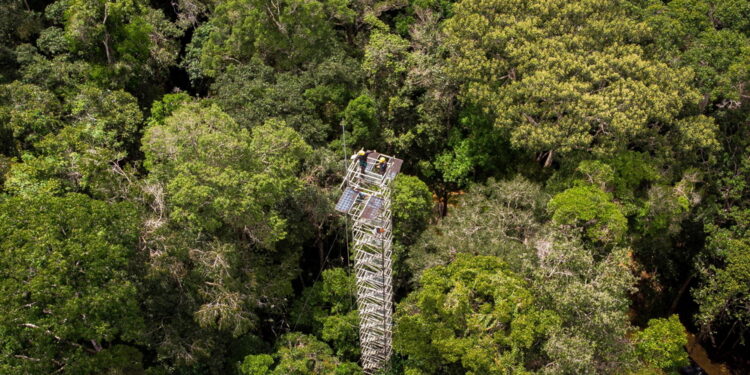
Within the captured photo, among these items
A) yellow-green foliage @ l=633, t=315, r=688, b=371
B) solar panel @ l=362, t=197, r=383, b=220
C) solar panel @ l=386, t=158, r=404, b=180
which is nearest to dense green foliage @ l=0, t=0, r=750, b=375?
yellow-green foliage @ l=633, t=315, r=688, b=371

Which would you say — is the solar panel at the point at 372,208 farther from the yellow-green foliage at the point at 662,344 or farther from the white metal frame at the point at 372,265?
the yellow-green foliage at the point at 662,344

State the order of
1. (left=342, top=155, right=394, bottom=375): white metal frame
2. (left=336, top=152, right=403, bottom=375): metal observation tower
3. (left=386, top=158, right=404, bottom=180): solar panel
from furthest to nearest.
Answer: (left=386, top=158, right=404, bottom=180): solar panel < (left=342, top=155, right=394, bottom=375): white metal frame < (left=336, top=152, right=403, bottom=375): metal observation tower

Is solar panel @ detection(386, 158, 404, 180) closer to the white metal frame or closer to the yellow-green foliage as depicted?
the white metal frame

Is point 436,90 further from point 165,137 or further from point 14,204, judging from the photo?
point 14,204

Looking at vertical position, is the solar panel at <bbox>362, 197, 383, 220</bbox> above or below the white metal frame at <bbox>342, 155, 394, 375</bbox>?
above

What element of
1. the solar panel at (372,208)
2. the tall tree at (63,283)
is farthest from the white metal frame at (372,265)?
the tall tree at (63,283)

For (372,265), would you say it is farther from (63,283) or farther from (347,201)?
(63,283)
